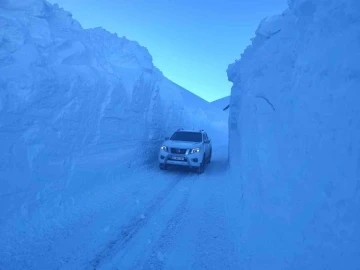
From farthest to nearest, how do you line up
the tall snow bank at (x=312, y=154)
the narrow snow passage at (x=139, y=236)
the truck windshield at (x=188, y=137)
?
1. the truck windshield at (x=188, y=137)
2. the narrow snow passage at (x=139, y=236)
3. the tall snow bank at (x=312, y=154)

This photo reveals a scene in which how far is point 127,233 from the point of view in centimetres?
434

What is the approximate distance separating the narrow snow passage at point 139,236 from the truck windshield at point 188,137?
3880 mm

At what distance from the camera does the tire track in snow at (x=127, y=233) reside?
356 cm

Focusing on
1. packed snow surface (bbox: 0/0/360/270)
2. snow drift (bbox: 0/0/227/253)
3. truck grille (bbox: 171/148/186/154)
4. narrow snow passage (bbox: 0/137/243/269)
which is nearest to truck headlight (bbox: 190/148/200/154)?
truck grille (bbox: 171/148/186/154)

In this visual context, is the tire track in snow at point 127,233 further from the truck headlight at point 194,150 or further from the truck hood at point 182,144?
the truck hood at point 182,144

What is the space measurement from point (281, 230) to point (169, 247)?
192 cm

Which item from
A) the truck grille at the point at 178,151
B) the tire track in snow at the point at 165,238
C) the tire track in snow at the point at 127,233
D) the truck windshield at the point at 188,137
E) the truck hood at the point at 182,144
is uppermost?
the truck windshield at the point at 188,137

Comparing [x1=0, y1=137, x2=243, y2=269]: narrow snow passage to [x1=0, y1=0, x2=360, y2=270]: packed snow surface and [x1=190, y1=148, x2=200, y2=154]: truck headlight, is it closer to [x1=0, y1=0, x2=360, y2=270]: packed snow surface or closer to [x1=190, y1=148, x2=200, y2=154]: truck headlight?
[x1=0, y1=0, x2=360, y2=270]: packed snow surface

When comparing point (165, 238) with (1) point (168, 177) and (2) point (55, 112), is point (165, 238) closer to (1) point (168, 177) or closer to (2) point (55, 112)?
(2) point (55, 112)

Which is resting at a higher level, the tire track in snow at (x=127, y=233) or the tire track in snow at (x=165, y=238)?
the tire track in snow at (x=127, y=233)

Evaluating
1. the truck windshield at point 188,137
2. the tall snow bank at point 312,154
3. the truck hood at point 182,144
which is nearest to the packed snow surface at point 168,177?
the tall snow bank at point 312,154

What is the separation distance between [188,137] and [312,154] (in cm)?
Answer: 789

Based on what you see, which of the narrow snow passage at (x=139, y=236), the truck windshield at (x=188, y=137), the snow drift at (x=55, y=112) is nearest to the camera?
the narrow snow passage at (x=139, y=236)

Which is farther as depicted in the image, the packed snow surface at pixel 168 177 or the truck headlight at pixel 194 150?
the truck headlight at pixel 194 150
